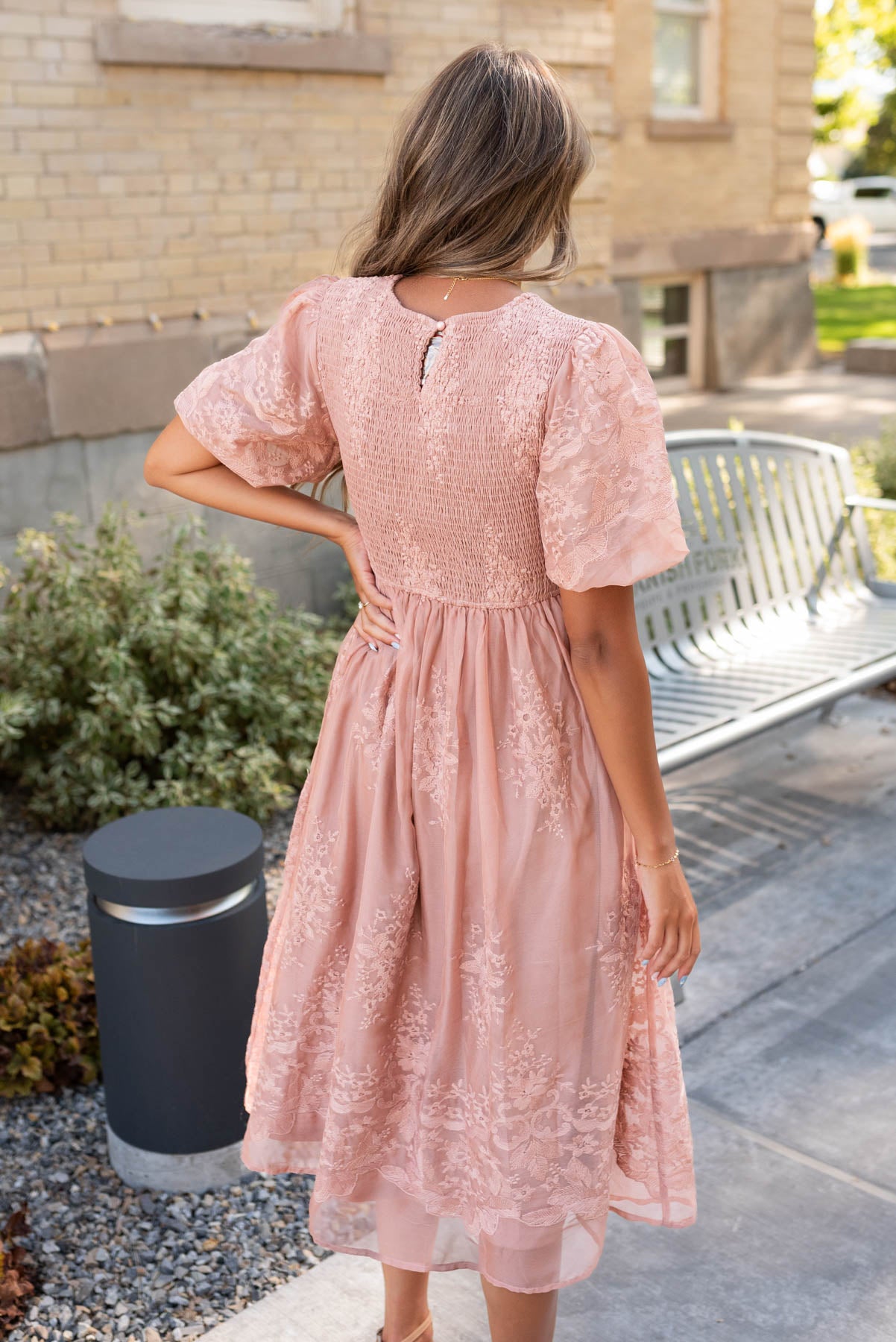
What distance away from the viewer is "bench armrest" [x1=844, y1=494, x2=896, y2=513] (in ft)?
17.7

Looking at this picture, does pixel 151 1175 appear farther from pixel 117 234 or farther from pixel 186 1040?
pixel 117 234

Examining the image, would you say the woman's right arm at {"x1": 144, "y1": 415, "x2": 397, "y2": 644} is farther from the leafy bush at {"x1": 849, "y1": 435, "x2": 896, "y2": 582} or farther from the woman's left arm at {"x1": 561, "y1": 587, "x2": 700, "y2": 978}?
the leafy bush at {"x1": 849, "y1": 435, "x2": 896, "y2": 582}

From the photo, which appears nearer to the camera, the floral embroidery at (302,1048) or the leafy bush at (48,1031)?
the floral embroidery at (302,1048)

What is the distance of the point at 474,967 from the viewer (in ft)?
6.28

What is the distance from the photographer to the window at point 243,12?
5.84m

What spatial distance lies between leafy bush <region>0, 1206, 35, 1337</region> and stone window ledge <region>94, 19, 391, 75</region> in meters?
4.68

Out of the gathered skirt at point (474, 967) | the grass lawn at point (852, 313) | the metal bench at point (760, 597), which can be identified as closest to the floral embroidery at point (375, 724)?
the gathered skirt at point (474, 967)

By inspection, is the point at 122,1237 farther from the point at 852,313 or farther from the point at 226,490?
the point at 852,313

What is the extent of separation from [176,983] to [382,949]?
0.95 meters

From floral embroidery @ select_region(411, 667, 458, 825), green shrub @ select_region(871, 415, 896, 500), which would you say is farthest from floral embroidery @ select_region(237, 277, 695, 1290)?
green shrub @ select_region(871, 415, 896, 500)

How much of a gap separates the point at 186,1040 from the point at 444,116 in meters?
1.89

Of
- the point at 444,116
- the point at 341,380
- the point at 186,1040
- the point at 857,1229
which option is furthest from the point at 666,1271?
the point at 444,116

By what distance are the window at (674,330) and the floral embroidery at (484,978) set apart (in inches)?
469

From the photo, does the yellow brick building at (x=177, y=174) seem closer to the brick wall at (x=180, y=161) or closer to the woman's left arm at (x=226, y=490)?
the brick wall at (x=180, y=161)
